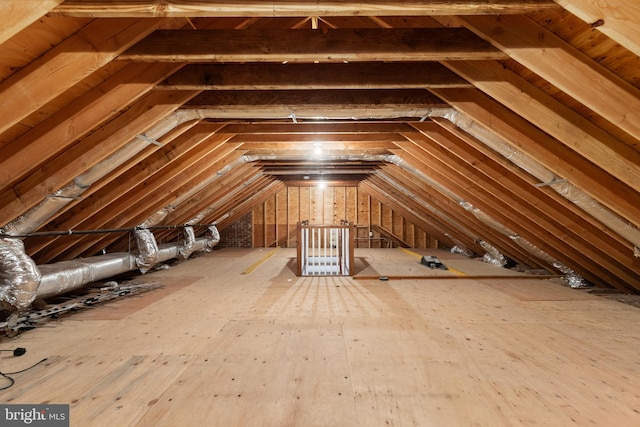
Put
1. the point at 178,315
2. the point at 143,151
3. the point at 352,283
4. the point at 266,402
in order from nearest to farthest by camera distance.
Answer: the point at 266,402 < the point at 143,151 < the point at 178,315 < the point at 352,283

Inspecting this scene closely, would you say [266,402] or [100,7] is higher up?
[100,7]

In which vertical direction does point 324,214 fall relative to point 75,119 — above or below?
below

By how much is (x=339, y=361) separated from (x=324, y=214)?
8.28 metres

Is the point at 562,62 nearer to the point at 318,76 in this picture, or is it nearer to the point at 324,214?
the point at 318,76

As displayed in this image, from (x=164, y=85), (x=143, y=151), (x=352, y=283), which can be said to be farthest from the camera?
(x=352, y=283)

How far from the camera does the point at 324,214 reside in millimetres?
10406

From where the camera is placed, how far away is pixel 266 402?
1.72 metres

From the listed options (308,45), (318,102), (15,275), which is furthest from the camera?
(318,102)

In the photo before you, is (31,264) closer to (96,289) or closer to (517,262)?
(96,289)

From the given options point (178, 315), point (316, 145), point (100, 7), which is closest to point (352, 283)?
point (316, 145)

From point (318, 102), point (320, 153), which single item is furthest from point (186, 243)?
point (318, 102)

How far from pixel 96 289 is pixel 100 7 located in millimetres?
4137

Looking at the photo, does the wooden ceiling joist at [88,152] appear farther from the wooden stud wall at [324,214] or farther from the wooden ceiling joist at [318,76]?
the wooden stud wall at [324,214]

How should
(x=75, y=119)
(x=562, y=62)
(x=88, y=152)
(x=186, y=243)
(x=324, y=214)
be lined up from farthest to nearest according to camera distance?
(x=324, y=214)
(x=186, y=243)
(x=88, y=152)
(x=75, y=119)
(x=562, y=62)
